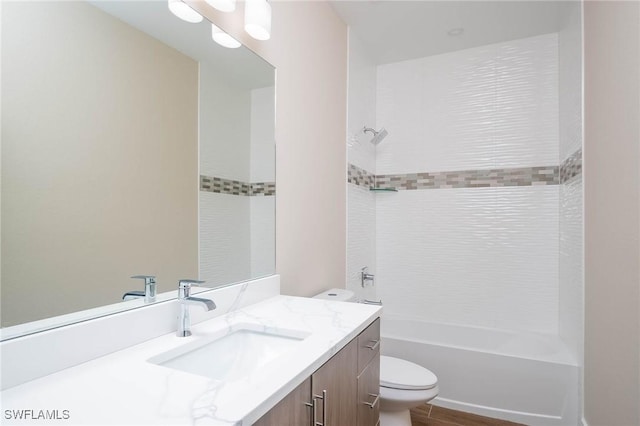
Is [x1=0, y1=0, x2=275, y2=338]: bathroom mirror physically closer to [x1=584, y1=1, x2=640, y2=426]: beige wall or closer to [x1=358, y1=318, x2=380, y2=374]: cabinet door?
[x1=358, y1=318, x2=380, y2=374]: cabinet door

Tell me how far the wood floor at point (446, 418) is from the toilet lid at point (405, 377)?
1.58ft

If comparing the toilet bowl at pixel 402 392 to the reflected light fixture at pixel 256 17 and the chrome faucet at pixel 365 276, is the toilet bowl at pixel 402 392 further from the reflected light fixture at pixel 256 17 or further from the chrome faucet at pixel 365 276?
the reflected light fixture at pixel 256 17

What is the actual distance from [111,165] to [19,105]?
24 cm

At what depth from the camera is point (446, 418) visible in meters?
2.23

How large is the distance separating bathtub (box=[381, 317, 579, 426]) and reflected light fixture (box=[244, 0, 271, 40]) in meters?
2.17

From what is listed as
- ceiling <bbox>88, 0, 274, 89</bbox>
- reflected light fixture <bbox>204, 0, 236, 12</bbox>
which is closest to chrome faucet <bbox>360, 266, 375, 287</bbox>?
ceiling <bbox>88, 0, 274, 89</bbox>

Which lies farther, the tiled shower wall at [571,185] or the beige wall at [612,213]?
the tiled shower wall at [571,185]

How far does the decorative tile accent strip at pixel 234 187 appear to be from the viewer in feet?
4.36

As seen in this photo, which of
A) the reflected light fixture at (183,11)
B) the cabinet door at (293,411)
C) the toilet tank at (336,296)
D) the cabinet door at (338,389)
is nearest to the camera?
the cabinet door at (293,411)

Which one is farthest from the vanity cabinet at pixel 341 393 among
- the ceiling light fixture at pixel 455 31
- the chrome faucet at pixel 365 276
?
the ceiling light fixture at pixel 455 31

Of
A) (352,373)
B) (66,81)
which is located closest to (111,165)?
(66,81)

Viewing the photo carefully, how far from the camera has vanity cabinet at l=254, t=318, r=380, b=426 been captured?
2.59 ft

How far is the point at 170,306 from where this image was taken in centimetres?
108

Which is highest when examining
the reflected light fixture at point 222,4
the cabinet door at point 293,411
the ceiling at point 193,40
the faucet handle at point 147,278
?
the reflected light fixture at point 222,4
